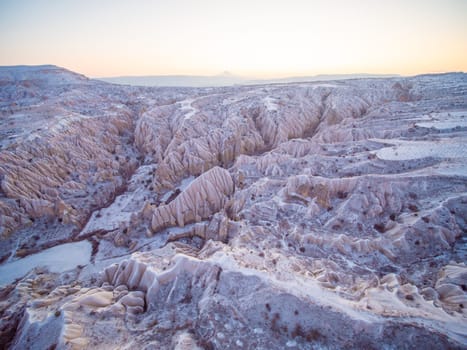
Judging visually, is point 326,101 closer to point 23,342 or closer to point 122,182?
point 122,182

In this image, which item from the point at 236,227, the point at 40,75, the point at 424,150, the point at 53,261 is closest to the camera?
the point at 236,227

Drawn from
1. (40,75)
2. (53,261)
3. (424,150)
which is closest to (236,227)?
(53,261)

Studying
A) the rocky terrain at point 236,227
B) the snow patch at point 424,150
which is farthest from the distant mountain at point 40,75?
the snow patch at point 424,150

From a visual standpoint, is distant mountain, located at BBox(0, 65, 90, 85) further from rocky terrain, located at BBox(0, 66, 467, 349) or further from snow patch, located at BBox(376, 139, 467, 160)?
snow patch, located at BBox(376, 139, 467, 160)

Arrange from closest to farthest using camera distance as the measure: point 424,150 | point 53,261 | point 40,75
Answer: point 53,261 < point 424,150 < point 40,75

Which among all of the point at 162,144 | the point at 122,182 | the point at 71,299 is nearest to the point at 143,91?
the point at 162,144

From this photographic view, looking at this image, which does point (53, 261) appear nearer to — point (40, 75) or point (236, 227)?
point (236, 227)

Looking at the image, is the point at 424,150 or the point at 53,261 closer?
the point at 53,261

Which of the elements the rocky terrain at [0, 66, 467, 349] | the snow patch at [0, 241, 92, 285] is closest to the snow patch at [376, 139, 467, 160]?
the rocky terrain at [0, 66, 467, 349]

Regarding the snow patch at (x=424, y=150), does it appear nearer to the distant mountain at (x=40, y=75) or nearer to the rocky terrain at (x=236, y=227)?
the rocky terrain at (x=236, y=227)
